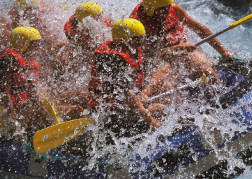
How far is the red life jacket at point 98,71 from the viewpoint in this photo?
6.88 ft

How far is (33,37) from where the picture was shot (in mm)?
2658

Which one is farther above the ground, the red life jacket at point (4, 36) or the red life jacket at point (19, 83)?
the red life jacket at point (4, 36)

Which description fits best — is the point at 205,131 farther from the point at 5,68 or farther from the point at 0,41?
the point at 0,41

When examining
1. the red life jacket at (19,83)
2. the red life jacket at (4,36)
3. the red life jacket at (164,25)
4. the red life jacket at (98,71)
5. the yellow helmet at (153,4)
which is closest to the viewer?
the red life jacket at (98,71)

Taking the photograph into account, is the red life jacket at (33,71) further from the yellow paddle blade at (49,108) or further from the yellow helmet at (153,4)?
the yellow helmet at (153,4)

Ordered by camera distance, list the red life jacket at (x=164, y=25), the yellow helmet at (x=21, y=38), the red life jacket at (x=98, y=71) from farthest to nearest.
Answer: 1. the red life jacket at (x=164, y=25)
2. the yellow helmet at (x=21, y=38)
3. the red life jacket at (x=98, y=71)

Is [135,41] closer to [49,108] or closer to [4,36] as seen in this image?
[49,108]

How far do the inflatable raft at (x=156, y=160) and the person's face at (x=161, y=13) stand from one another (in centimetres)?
148

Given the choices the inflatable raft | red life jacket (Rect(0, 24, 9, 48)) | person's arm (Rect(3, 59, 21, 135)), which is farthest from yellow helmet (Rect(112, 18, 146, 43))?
red life jacket (Rect(0, 24, 9, 48))

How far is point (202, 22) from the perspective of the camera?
18.5 feet

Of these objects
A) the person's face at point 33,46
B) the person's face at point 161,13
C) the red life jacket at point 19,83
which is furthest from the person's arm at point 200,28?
the red life jacket at point 19,83

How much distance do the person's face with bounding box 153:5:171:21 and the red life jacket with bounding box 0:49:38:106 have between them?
5.77 feet

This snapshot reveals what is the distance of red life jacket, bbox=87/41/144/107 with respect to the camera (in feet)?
6.88

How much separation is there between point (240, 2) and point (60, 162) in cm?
625
